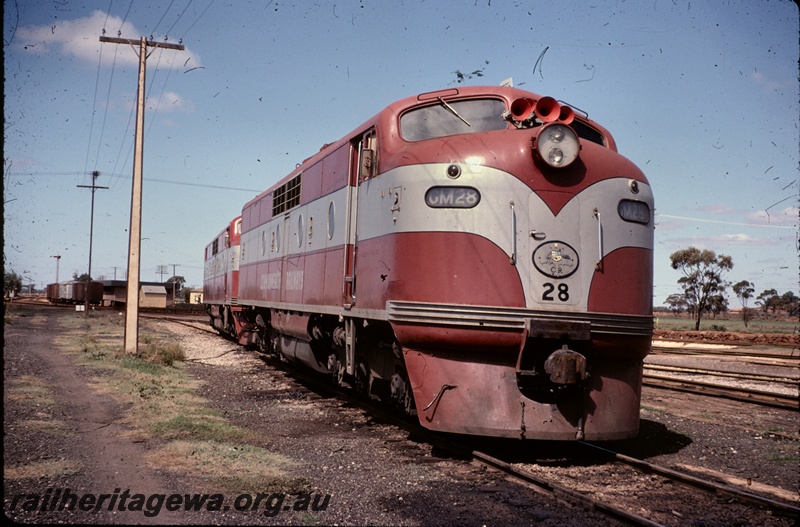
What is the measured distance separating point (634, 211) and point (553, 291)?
1.41 meters

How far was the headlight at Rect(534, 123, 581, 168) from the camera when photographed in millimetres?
6512

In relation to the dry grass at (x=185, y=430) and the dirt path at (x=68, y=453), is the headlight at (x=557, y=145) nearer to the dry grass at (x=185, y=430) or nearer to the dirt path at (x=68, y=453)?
the dry grass at (x=185, y=430)

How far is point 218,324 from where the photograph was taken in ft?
85.7

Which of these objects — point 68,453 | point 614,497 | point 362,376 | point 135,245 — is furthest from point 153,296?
point 614,497

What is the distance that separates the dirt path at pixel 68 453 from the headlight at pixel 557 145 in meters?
4.62

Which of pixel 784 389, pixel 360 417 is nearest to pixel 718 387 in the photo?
pixel 784 389

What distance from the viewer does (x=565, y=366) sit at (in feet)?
20.3

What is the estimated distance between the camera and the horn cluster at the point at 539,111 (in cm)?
692

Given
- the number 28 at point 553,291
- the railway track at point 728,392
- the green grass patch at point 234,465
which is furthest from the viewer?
the railway track at point 728,392

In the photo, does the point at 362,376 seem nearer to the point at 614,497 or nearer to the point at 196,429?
the point at 196,429

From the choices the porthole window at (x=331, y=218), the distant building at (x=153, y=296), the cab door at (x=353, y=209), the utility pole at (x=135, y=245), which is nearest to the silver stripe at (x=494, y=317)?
the cab door at (x=353, y=209)

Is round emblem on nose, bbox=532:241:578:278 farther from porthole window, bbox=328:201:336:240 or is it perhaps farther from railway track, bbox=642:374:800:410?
railway track, bbox=642:374:800:410

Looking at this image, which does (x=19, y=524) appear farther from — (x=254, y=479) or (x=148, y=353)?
(x=148, y=353)

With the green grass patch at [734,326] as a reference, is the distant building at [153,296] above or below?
above
